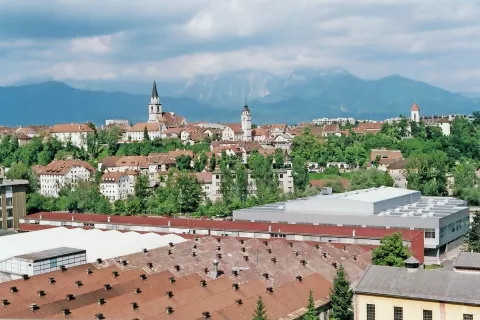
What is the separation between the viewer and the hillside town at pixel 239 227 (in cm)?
2480

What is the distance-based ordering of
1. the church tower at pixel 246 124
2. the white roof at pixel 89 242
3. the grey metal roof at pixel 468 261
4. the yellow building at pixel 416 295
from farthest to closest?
the church tower at pixel 246 124 < the white roof at pixel 89 242 < the grey metal roof at pixel 468 261 < the yellow building at pixel 416 295

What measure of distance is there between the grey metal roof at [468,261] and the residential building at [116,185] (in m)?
57.8

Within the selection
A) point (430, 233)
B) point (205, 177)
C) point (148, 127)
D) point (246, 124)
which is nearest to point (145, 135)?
point (148, 127)

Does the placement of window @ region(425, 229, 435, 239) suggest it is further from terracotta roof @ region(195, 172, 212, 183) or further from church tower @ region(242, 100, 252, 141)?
church tower @ region(242, 100, 252, 141)

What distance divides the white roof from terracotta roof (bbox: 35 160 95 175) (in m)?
41.4

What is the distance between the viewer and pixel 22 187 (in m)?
56.1

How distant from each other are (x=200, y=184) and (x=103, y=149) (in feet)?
92.8

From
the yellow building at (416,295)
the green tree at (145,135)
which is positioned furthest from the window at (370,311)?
the green tree at (145,135)

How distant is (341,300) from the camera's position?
26375 millimetres

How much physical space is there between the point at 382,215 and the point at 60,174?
1956 inches

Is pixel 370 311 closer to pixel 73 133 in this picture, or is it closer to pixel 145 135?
pixel 145 135

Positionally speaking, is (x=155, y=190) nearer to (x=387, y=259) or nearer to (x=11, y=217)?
(x=11, y=217)

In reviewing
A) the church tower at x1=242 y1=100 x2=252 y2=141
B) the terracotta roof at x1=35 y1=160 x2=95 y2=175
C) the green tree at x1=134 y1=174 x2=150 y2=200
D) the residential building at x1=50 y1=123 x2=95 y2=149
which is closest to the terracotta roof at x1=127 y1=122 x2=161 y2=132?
the residential building at x1=50 y1=123 x2=95 y2=149

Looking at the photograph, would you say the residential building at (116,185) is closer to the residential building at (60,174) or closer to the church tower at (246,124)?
the residential building at (60,174)
